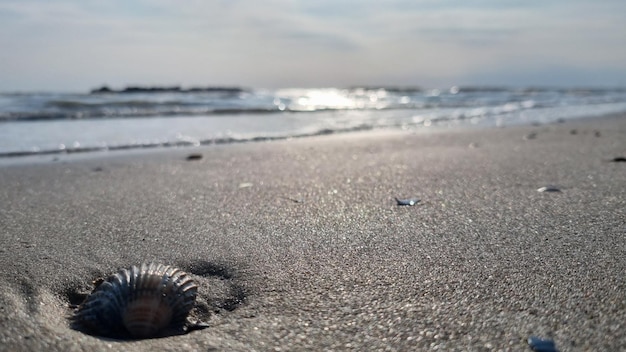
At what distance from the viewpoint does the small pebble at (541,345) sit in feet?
5.98

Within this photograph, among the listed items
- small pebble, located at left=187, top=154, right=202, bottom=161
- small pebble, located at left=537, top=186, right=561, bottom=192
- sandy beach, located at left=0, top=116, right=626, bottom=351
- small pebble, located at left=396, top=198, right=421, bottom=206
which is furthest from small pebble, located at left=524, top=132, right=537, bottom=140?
small pebble, located at left=396, top=198, right=421, bottom=206

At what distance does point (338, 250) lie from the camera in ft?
9.46

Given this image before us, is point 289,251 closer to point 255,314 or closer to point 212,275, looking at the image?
point 212,275

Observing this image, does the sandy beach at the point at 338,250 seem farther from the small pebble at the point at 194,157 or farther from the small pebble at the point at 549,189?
the small pebble at the point at 194,157

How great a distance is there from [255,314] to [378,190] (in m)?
2.25

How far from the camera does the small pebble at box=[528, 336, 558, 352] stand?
5.98ft

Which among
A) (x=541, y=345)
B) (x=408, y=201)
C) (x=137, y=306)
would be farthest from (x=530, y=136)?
(x=137, y=306)

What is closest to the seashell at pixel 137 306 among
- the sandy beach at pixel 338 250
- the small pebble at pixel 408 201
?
the sandy beach at pixel 338 250

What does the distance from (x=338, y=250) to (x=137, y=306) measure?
3.58ft

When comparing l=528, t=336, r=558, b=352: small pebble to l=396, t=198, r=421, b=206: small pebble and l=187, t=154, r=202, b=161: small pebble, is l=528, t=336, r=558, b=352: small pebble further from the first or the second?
l=187, t=154, r=202, b=161: small pebble

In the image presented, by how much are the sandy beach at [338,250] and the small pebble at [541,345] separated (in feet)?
0.09

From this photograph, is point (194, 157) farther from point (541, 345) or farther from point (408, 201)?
point (541, 345)

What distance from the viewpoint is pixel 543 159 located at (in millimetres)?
Answer: 5730

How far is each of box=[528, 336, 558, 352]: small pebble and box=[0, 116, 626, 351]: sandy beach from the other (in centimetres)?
3
